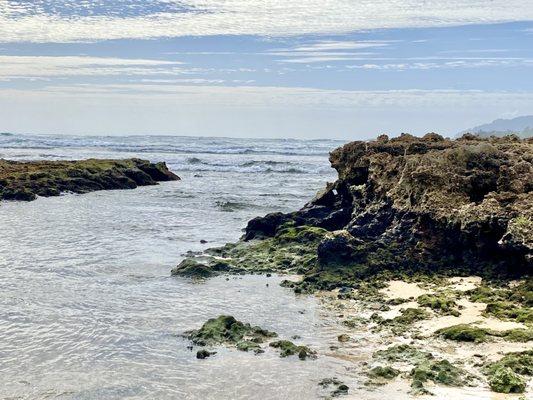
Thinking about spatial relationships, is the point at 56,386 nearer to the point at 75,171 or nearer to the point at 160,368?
the point at 160,368

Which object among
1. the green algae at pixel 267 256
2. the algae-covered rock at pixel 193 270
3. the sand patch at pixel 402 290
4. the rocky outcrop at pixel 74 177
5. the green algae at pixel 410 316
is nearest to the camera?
the green algae at pixel 410 316

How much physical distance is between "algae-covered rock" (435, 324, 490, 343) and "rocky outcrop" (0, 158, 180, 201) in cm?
3379

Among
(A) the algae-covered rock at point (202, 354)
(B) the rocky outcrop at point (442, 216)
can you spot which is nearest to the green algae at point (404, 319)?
(B) the rocky outcrop at point (442, 216)

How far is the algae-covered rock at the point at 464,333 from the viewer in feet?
46.7

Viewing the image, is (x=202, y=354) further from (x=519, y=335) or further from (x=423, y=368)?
(x=519, y=335)

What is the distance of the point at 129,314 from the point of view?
17.3 m

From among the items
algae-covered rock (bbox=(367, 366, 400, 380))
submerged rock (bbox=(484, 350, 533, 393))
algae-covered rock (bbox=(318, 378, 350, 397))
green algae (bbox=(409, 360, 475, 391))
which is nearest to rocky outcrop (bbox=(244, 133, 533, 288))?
submerged rock (bbox=(484, 350, 533, 393))

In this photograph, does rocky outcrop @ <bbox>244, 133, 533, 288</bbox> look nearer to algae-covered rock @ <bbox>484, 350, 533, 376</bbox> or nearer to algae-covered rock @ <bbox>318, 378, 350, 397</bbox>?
algae-covered rock @ <bbox>484, 350, 533, 376</bbox>

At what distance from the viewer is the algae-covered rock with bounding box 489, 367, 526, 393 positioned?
449 inches

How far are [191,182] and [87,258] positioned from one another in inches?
1374

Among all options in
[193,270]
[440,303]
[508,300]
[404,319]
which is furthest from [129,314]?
[508,300]

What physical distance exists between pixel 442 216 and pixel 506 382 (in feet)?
32.9

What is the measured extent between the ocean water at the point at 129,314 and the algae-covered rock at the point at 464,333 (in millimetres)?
2801

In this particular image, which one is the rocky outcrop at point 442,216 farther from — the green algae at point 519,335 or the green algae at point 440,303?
the green algae at point 519,335
